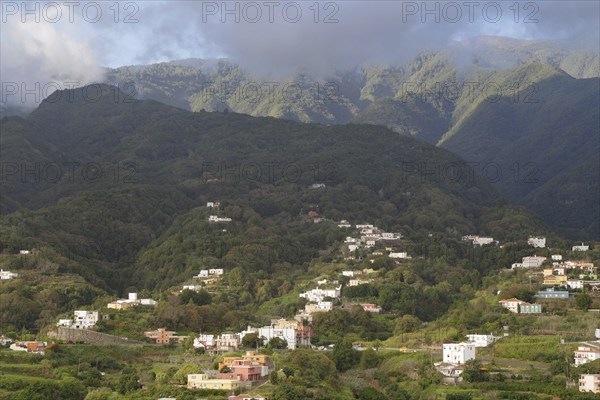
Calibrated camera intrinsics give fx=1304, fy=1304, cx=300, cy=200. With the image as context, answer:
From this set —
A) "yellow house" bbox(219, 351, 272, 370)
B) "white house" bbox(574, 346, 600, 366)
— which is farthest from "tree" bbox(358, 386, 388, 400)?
"white house" bbox(574, 346, 600, 366)

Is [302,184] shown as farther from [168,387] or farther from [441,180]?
[168,387]

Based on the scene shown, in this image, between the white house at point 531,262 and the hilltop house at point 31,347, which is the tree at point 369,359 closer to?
the hilltop house at point 31,347

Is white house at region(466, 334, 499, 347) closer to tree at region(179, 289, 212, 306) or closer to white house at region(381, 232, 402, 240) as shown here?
tree at region(179, 289, 212, 306)

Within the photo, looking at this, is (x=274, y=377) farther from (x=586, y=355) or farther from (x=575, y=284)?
(x=575, y=284)

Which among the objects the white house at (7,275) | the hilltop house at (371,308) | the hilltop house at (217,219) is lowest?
the hilltop house at (371,308)

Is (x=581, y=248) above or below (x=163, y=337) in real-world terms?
above

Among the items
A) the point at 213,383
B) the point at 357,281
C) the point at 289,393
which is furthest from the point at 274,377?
the point at 357,281

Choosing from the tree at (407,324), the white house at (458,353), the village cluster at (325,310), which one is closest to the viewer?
the village cluster at (325,310)

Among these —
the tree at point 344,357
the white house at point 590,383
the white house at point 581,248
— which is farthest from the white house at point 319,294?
the white house at point 590,383
